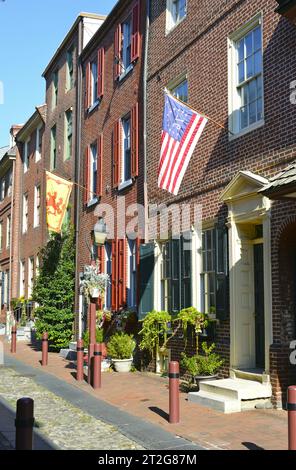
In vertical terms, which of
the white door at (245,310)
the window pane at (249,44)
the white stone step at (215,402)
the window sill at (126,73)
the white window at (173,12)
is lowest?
the white stone step at (215,402)

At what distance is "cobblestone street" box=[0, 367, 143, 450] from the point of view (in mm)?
6723

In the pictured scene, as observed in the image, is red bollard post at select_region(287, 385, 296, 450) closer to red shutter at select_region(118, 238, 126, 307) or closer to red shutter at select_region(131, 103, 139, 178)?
red shutter at select_region(118, 238, 126, 307)

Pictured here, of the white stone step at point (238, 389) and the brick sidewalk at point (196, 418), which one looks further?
the white stone step at point (238, 389)

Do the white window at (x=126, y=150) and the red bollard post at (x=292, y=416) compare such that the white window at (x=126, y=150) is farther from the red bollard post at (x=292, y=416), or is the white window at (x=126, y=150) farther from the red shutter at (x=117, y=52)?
the red bollard post at (x=292, y=416)

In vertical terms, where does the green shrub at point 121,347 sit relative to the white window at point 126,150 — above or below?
below

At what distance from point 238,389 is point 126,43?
34.6 ft

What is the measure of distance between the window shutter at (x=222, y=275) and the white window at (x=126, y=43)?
274 inches

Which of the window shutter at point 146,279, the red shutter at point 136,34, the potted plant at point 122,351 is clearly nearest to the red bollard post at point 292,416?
the window shutter at point 146,279

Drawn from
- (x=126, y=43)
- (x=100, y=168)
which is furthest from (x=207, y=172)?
(x=126, y=43)

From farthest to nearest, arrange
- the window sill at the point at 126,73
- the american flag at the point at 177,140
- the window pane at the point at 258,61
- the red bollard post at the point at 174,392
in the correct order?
the window sill at the point at 126,73 < the american flag at the point at 177,140 < the window pane at the point at 258,61 < the red bollard post at the point at 174,392

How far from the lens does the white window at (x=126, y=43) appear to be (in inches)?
613

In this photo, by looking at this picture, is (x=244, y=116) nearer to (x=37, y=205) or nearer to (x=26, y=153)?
(x=37, y=205)

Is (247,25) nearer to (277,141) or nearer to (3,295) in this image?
(277,141)

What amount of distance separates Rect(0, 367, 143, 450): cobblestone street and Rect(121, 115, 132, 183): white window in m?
6.38
